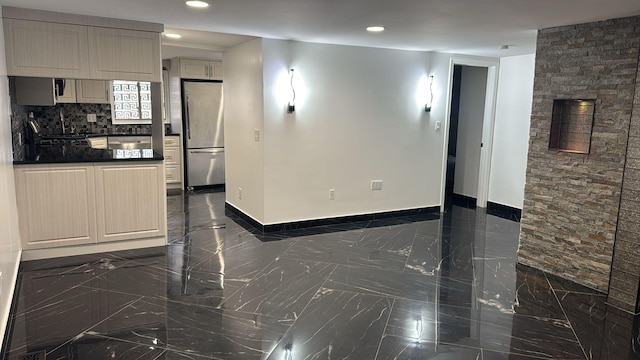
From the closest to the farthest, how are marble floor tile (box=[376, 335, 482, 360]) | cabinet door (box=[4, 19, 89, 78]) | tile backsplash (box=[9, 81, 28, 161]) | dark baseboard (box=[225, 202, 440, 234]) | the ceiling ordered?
marble floor tile (box=[376, 335, 482, 360]) < the ceiling < cabinet door (box=[4, 19, 89, 78]) < tile backsplash (box=[9, 81, 28, 161]) < dark baseboard (box=[225, 202, 440, 234])

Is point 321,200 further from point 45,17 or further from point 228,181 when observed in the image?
point 45,17

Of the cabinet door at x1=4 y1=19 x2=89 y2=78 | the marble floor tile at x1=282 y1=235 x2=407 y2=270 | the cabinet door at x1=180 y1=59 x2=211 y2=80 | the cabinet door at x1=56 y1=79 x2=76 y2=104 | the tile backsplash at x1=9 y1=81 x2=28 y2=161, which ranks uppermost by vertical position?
the cabinet door at x1=180 y1=59 x2=211 y2=80

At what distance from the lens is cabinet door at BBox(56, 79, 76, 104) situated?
5.90 meters

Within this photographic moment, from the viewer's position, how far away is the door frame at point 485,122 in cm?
603

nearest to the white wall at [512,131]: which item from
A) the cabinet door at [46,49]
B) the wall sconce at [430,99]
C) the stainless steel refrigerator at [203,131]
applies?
the wall sconce at [430,99]

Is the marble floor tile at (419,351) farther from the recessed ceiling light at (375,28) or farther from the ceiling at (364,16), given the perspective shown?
the recessed ceiling light at (375,28)

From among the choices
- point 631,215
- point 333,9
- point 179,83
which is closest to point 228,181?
point 179,83

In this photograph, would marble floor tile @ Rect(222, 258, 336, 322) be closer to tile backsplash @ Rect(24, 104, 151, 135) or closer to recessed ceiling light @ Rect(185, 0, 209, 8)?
recessed ceiling light @ Rect(185, 0, 209, 8)

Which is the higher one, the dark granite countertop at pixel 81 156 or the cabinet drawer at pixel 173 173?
the dark granite countertop at pixel 81 156

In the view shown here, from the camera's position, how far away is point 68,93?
19.5 feet

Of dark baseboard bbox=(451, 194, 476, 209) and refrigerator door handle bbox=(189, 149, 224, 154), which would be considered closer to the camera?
dark baseboard bbox=(451, 194, 476, 209)

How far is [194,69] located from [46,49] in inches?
139

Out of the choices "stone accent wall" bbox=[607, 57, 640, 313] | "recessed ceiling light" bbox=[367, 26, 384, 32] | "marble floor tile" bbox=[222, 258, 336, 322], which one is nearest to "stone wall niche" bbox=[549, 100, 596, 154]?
"stone accent wall" bbox=[607, 57, 640, 313]

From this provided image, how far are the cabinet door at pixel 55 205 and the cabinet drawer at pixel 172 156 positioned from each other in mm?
3361
